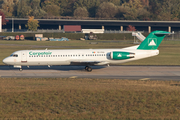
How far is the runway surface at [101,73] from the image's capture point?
34500mm

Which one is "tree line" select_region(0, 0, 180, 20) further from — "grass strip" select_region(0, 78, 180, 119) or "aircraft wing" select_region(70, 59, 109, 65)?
"grass strip" select_region(0, 78, 180, 119)

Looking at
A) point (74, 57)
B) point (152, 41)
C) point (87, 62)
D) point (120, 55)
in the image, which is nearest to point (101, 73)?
point (87, 62)

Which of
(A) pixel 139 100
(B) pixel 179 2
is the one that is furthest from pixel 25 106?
(B) pixel 179 2

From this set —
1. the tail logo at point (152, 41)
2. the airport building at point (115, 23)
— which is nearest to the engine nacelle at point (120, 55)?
the tail logo at point (152, 41)

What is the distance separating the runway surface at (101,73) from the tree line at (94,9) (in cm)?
11514

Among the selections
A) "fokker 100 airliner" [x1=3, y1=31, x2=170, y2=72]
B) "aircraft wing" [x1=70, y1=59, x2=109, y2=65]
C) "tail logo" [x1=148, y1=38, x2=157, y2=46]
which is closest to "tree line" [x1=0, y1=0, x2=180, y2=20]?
"tail logo" [x1=148, y1=38, x2=157, y2=46]

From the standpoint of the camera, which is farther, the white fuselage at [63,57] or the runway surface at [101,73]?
the white fuselage at [63,57]

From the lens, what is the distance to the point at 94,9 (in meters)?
180

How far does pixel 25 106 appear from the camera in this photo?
811 inches

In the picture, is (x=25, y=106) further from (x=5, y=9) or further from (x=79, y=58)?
(x=5, y=9)

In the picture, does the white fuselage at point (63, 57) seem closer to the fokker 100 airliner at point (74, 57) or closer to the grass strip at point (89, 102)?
the fokker 100 airliner at point (74, 57)

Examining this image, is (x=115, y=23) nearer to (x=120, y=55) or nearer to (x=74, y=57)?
(x=120, y=55)

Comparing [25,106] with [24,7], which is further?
[24,7]

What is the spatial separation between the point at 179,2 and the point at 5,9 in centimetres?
11446
